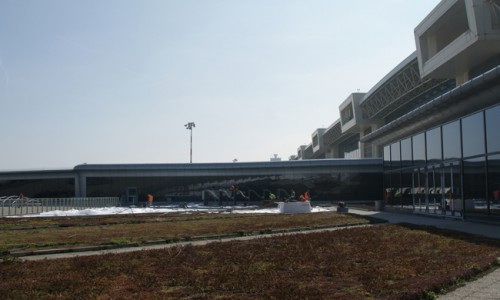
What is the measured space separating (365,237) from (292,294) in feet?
29.4

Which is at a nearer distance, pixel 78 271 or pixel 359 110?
pixel 78 271

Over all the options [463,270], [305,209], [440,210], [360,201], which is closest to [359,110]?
[360,201]

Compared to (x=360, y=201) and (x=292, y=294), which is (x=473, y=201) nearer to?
(x=292, y=294)

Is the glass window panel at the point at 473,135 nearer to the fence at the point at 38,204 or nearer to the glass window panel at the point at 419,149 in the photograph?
the glass window panel at the point at 419,149

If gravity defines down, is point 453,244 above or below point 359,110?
below

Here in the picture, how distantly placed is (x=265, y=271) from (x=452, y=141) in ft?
59.8

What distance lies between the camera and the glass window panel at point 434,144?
87.5 feet

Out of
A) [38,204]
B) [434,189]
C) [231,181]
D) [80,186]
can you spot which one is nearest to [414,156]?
[434,189]

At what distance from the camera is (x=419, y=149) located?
29.8 metres

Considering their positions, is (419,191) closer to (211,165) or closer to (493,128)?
(493,128)

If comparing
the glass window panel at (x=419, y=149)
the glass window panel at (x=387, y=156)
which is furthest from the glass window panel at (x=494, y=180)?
the glass window panel at (x=387, y=156)

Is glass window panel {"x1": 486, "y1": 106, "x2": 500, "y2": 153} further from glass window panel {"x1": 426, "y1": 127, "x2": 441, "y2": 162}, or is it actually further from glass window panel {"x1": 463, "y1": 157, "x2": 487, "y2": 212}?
glass window panel {"x1": 426, "y1": 127, "x2": 441, "y2": 162}

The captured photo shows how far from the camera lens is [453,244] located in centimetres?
1355

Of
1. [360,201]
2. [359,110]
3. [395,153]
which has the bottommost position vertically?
[360,201]
